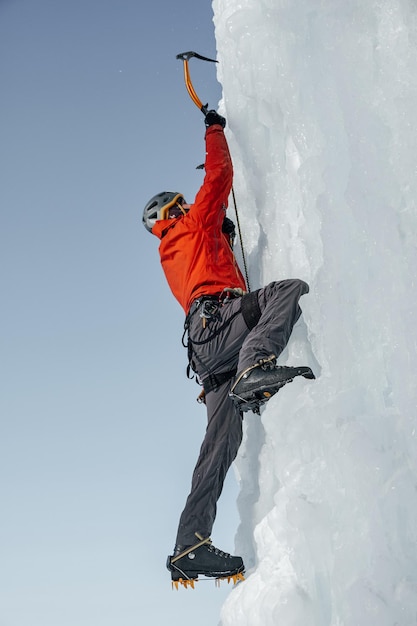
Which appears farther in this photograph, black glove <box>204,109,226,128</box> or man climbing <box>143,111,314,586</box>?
black glove <box>204,109,226,128</box>

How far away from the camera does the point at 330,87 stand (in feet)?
13.5

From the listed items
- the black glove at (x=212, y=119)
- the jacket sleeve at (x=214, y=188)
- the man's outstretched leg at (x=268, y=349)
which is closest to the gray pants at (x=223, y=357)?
the man's outstretched leg at (x=268, y=349)

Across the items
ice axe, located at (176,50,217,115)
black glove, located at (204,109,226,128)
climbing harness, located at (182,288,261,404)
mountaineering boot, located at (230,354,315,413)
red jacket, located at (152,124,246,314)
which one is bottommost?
mountaineering boot, located at (230,354,315,413)

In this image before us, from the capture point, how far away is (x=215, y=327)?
4.43m

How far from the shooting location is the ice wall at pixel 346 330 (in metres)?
3.42

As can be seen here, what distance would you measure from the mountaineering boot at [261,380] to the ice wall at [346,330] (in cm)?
18

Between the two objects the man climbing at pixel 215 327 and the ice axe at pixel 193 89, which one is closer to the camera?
the man climbing at pixel 215 327

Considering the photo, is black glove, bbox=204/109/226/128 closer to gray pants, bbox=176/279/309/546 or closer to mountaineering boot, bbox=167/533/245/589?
gray pants, bbox=176/279/309/546

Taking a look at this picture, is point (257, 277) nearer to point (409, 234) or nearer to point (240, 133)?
point (240, 133)

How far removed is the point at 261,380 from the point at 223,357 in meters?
0.74

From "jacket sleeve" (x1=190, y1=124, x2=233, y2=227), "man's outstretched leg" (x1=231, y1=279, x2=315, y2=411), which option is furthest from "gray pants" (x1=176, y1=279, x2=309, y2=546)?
"jacket sleeve" (x1=190, y1=124, x2=233, y2=227)

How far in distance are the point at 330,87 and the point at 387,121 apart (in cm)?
43

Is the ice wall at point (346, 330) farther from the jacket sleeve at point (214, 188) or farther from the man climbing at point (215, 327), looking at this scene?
the jacket sleeve at point (214, 188)

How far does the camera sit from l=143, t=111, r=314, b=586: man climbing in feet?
13.0
